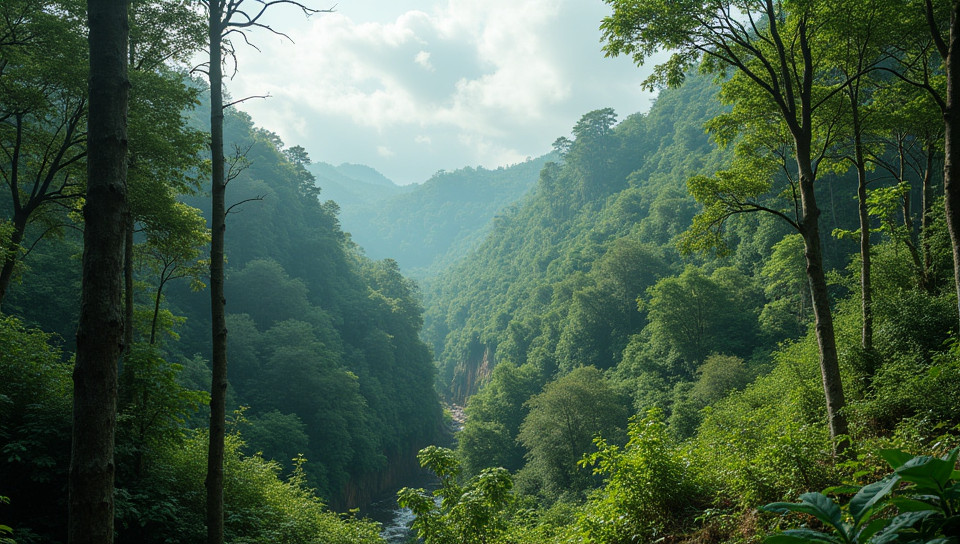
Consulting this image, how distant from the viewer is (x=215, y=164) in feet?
22.9

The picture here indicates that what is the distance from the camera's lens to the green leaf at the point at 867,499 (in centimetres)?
149

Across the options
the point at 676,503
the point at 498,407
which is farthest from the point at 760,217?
the point at 676,503

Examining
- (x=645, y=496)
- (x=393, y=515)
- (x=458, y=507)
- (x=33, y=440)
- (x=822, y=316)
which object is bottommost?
(x=393, y=515)

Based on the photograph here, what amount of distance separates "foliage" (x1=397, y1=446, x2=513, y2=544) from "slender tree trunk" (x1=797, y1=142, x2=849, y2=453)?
483 cm

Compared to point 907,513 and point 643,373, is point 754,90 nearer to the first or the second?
point 907,513

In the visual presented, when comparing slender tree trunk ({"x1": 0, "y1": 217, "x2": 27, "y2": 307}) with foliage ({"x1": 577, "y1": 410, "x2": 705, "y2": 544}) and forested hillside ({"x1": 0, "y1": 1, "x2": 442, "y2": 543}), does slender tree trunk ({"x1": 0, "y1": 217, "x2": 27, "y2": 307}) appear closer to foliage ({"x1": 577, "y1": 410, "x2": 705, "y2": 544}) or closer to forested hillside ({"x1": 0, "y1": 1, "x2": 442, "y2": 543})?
forested hillside ({"x1": 0, "y1": 1, "x2": 442, "y2": 543})

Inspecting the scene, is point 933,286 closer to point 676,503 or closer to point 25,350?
point 676,503

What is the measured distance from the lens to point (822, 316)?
696cm

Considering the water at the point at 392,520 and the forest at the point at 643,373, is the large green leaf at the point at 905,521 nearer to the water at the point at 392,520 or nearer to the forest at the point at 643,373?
the forest at the point at 643,373

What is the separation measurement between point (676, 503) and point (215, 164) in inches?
315

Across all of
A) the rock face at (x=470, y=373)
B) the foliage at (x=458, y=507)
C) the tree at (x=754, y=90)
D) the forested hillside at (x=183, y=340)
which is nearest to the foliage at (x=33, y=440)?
the forested hillside at (x=183, y=340)

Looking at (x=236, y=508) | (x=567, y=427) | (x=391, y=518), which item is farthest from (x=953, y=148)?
(x=391, y=518)

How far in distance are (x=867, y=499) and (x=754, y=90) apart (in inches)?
366

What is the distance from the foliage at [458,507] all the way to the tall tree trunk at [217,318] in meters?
2.51
